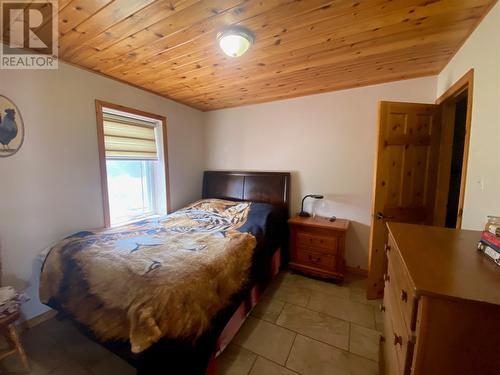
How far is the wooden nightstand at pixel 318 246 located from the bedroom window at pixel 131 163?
1928 mm

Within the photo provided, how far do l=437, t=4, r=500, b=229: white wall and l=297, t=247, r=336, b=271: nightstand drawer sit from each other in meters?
1.26

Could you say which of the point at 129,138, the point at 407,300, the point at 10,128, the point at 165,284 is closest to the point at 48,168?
the point at 10,128

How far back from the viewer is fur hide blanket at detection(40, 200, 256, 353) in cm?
112

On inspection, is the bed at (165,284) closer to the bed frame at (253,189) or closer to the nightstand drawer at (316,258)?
the bed frame at (253,189)

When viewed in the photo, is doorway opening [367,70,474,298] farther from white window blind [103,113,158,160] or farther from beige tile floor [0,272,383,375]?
white window blind [103,113,158,160]

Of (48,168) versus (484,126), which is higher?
(484,126)

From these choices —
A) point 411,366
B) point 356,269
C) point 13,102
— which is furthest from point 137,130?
point 356,269

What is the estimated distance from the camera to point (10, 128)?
1669mm

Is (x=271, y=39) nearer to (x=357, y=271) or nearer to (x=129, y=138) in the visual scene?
(x=129, y=138)

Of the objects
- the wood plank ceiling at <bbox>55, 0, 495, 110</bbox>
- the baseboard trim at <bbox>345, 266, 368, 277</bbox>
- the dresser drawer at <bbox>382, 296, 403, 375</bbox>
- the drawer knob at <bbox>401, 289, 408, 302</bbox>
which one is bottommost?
the baseboard trim at <bbox>345, 266, 368, 277</bbox>

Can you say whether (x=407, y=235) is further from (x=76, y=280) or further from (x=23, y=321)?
(x=23, y=321)

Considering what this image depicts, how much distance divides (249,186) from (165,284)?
6.89 feet

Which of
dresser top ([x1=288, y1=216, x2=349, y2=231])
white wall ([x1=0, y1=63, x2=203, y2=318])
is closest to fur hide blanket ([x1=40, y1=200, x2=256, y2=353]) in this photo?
white wall ([x1=0, y1=63, x2=203, y2=318])

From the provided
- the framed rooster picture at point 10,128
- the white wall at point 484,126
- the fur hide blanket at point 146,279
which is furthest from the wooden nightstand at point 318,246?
the framed rooster picture at point 10,128
